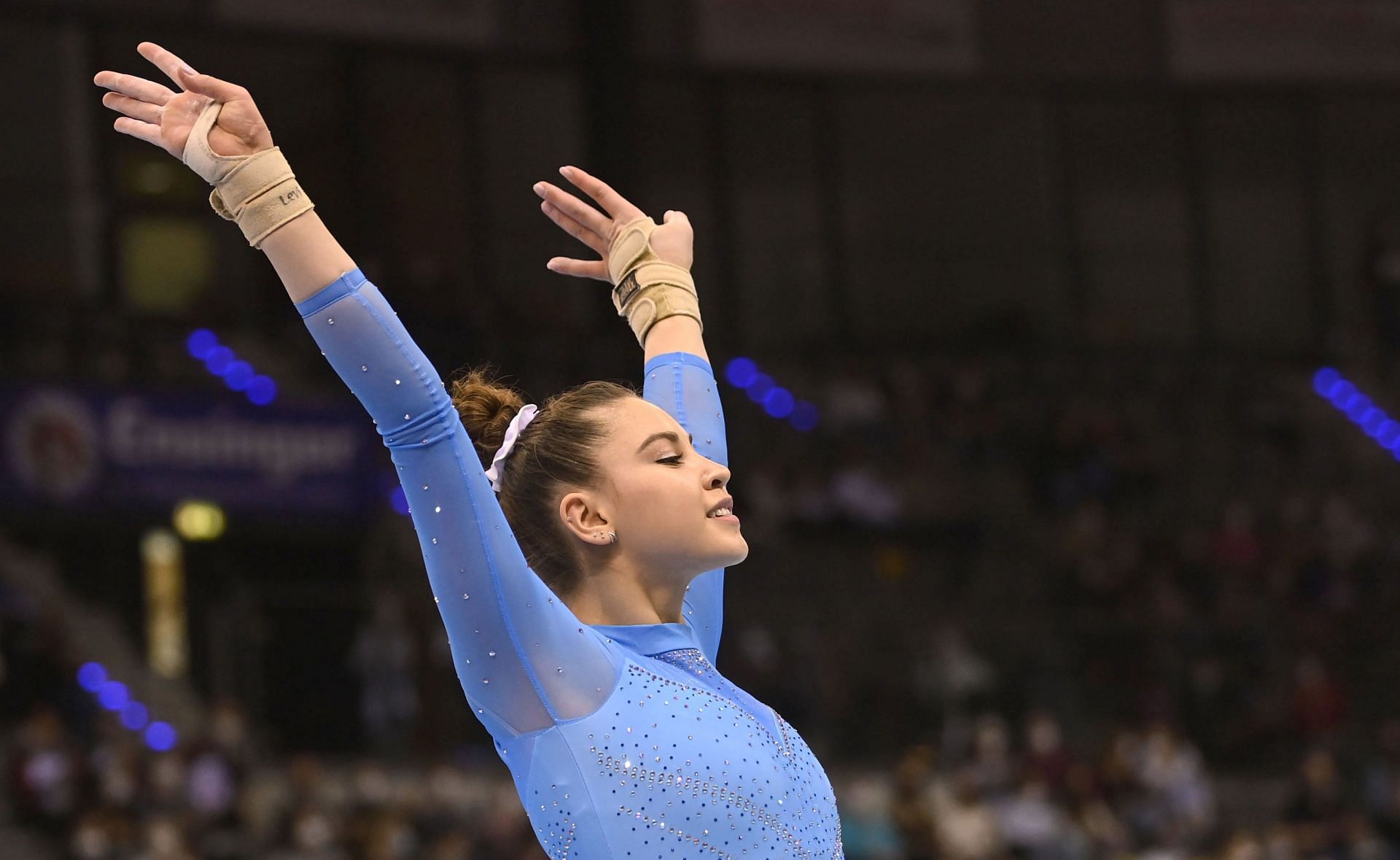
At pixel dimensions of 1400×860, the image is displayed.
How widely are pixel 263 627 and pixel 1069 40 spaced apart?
9962 millimetres

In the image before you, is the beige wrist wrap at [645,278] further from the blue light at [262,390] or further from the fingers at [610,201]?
the blue light at [262,390]

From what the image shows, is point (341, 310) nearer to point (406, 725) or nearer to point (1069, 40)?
point (406, 725)

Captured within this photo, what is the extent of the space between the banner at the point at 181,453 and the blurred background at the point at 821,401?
3cm

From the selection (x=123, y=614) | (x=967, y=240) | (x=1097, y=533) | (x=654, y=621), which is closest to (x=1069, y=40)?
(x=967, y=240)

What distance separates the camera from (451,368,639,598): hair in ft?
7.67

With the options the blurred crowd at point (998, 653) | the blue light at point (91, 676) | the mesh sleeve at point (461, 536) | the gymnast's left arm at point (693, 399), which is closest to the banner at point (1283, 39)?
the blurred crowd at point (998, 653)

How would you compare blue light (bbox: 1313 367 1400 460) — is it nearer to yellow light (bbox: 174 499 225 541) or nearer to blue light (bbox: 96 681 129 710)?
yellow light (bbox: 174 499 225 541)

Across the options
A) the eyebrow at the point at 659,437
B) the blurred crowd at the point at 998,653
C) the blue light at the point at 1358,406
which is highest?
the eyebrow at the point at 659,437

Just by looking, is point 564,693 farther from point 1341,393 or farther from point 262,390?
point 1341,393

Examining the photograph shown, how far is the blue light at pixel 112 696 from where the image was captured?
1005 centimetres

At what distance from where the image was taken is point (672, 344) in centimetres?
279

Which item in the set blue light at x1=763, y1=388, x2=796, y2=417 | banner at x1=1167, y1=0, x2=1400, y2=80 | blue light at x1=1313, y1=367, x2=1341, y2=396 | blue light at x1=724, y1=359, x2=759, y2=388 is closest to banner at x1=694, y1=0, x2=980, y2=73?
banner at x1=1167, y1=0, x2=1400, y2=80

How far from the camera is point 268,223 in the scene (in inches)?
81.2

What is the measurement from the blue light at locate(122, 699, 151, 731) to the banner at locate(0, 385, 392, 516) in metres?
1.23
